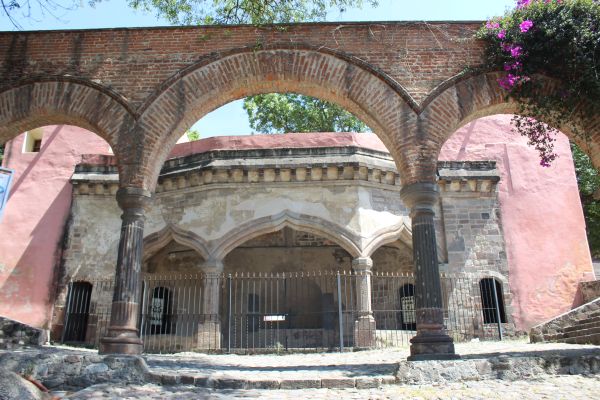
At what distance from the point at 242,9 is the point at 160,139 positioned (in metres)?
2.48

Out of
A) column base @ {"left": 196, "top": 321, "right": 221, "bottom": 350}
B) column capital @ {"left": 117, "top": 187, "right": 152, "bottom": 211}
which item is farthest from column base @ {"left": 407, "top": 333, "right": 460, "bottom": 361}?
column base @ {"left": 196, "top": 321, "right": 221, "bottom": 350}

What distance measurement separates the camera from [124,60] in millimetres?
7672

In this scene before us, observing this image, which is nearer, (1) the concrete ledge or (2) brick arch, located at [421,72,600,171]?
(1) the concrete ledge

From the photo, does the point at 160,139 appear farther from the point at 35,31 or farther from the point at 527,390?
the point at 527,390

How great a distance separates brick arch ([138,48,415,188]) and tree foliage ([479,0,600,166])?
1558 millimetres

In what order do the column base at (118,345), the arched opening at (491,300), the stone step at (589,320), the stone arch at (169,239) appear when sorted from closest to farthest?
the column base at (118,345)
the stone step at (589,320)
the stone arch at (169,239)
the arched opening at (491,300)

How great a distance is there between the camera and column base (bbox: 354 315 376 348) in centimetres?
1130

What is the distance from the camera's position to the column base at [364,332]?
11297 millimetres

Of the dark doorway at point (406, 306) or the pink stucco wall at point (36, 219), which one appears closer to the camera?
the pink stucco wall at point (36, 219)

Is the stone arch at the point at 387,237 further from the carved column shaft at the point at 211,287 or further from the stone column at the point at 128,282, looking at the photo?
the stone column at the point at 128,282

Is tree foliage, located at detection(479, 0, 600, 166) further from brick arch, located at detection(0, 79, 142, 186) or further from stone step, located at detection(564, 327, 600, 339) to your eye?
brick arch, located at detection(0, 79, 142, 186)

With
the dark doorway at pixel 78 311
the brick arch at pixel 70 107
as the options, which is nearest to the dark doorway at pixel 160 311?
the dark doorway at pixel 78 311

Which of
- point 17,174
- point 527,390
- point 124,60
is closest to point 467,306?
point 527,390

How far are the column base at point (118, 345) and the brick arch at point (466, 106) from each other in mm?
4744
